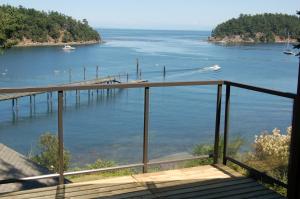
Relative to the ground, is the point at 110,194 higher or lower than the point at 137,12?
lower

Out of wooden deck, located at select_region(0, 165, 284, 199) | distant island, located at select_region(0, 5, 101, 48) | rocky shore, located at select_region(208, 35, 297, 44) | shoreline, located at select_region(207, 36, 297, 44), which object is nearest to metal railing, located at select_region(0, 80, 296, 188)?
wooden deck, located at select_region(0, 165, 284, 199)

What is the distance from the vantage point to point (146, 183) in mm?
3588

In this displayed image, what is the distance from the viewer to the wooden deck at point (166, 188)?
3.28 m

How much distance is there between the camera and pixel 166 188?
3.48 metres

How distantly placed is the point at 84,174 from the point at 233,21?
140592 mm

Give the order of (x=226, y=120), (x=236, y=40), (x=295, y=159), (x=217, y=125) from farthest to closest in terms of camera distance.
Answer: (x=236, y=40)
(x=217, y=125)
(x=226, y=120)
(x=295, y=159)

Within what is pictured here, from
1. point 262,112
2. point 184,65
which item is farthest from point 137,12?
point 262,112

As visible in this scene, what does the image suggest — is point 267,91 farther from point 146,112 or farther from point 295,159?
point 146,112

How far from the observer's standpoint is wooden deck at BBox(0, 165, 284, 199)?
3.28 metres

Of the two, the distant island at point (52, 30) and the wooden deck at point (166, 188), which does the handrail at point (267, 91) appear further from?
the distant island at point (52, 30)

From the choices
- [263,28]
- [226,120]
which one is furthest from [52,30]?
[226,120]

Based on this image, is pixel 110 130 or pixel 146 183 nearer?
pixel 146 183

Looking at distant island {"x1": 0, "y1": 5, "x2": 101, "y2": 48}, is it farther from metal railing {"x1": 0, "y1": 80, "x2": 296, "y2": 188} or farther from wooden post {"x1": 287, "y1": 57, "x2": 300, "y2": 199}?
wooden post {"x1": 287, "y1": 57, "x2": 300, "y2": 199}

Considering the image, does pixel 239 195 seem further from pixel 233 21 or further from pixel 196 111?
pixel 233 21
